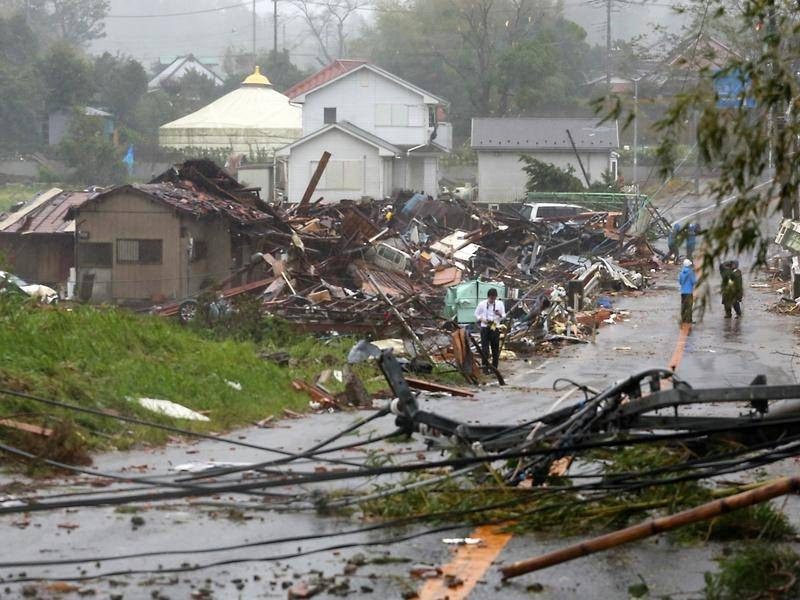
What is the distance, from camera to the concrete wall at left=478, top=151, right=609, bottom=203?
6638 centimetres

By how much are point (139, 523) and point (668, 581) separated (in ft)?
12.0

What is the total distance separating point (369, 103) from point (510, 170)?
8289 mm

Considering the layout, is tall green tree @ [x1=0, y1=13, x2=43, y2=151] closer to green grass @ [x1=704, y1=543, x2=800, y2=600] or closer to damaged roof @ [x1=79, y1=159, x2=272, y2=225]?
damaged roof @ [x1=79, y1=159, x2=272, y2=225]

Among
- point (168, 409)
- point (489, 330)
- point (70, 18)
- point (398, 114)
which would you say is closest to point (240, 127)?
point (398, 114)

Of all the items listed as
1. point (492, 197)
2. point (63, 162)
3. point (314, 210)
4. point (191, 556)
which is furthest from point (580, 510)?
→ point (63, 162)

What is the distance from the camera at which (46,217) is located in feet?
114

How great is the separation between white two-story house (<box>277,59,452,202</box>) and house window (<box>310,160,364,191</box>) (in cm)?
5

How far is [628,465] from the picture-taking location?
8.65m

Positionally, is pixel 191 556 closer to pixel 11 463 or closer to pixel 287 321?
pixel 11 463

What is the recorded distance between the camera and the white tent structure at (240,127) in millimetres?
74938

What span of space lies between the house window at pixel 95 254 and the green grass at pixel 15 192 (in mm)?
25886

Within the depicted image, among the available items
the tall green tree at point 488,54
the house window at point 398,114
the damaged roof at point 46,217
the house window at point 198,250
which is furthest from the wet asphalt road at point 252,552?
the tall green tree at point 488,54

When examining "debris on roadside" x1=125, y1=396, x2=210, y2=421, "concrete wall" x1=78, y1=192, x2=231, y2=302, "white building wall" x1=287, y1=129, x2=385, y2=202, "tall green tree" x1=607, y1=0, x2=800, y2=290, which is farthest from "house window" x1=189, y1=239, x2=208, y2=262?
"white building wall" x1=287, y1=129, x2=385, y2=202

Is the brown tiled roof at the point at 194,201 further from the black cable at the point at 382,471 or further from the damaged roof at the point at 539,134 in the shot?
the damaged roof at the point at 539,134
